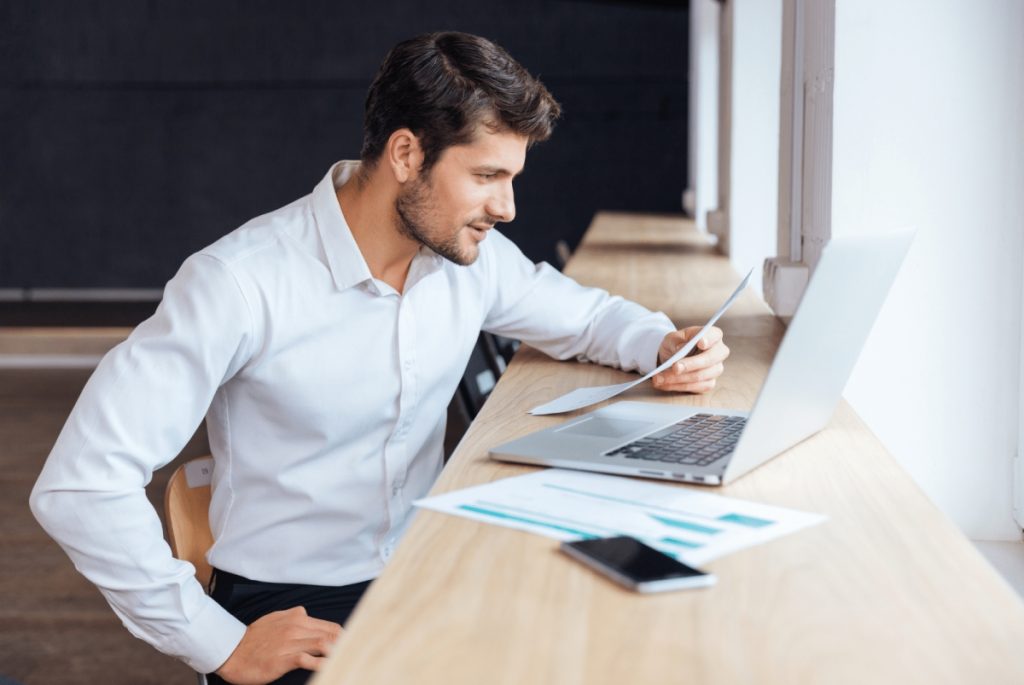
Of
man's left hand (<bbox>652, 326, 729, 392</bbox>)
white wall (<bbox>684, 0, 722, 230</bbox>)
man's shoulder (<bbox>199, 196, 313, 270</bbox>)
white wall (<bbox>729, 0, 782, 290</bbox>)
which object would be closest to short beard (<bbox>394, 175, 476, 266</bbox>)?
man's shoulder (<bbox>199, 196, 313, 270</bbox>)

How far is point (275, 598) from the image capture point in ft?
5.20

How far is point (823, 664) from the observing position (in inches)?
30.4

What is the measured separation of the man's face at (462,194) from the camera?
62.4 inches

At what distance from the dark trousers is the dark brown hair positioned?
0.64 metres

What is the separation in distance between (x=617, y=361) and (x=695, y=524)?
2.89 feet

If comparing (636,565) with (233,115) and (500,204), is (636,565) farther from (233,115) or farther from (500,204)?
(233,115)

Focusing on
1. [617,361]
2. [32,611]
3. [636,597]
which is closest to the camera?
[636,597]

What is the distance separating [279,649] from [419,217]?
0.63 m

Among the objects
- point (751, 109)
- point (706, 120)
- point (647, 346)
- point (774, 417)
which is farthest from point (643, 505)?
point (706, 120)

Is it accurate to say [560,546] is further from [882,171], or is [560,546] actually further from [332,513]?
[882,171]

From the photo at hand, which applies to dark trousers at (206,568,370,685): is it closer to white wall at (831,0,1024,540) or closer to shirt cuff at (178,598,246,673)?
shirt cuff at (178,598,246,673)

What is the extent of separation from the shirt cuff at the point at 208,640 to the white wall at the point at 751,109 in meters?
3.47

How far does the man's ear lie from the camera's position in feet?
5.24

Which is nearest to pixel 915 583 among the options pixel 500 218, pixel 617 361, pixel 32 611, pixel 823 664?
pixel 823 664
